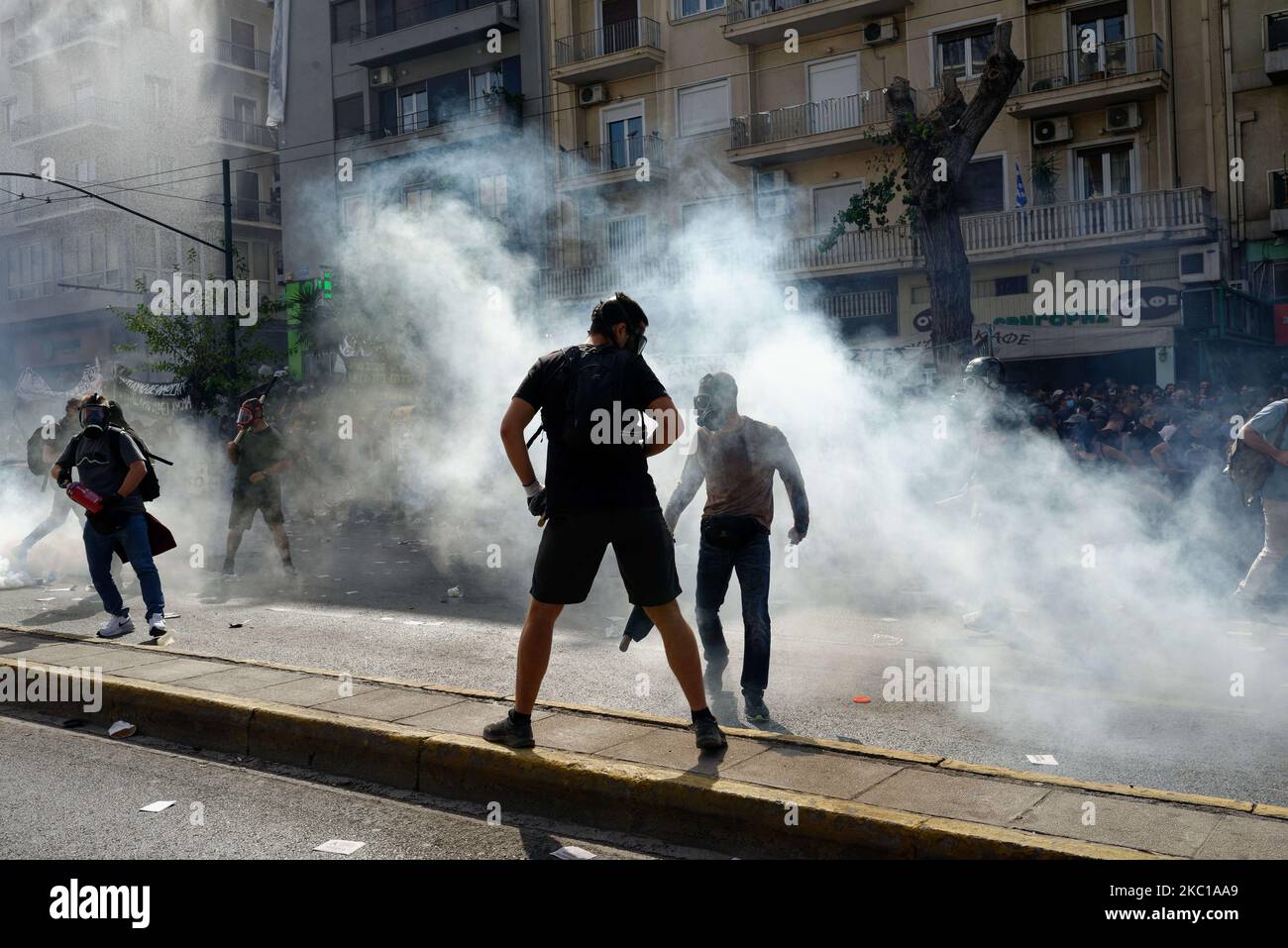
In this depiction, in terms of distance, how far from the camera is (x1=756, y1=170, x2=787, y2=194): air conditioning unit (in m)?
24.0

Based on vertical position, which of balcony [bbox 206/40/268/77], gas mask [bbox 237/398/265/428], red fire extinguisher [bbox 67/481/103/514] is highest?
balcony [bbox 206/40/268/77]

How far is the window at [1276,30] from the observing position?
19.6 meters

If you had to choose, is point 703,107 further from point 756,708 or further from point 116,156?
point 756,708

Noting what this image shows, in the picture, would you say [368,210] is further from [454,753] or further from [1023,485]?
[454,753]

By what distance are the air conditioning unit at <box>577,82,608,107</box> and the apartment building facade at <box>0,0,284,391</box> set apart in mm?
11543

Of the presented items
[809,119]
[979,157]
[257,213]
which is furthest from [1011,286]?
[257,213]

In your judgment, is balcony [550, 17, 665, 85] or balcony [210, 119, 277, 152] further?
balcony [210, 119, 277, 152]

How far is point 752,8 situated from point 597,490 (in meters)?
22.3

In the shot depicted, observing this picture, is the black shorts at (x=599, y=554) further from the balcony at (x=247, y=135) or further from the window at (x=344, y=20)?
the balcony at (x=247, y=135)

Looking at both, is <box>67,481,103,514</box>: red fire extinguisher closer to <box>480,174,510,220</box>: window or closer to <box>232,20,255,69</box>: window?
<box>480,174,510,220</box>: window

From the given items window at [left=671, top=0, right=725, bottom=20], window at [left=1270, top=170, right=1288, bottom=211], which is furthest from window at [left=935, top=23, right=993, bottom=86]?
window at [left=1270, top=170, right=1288, bottom=211]

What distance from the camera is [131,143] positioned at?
33.4m
